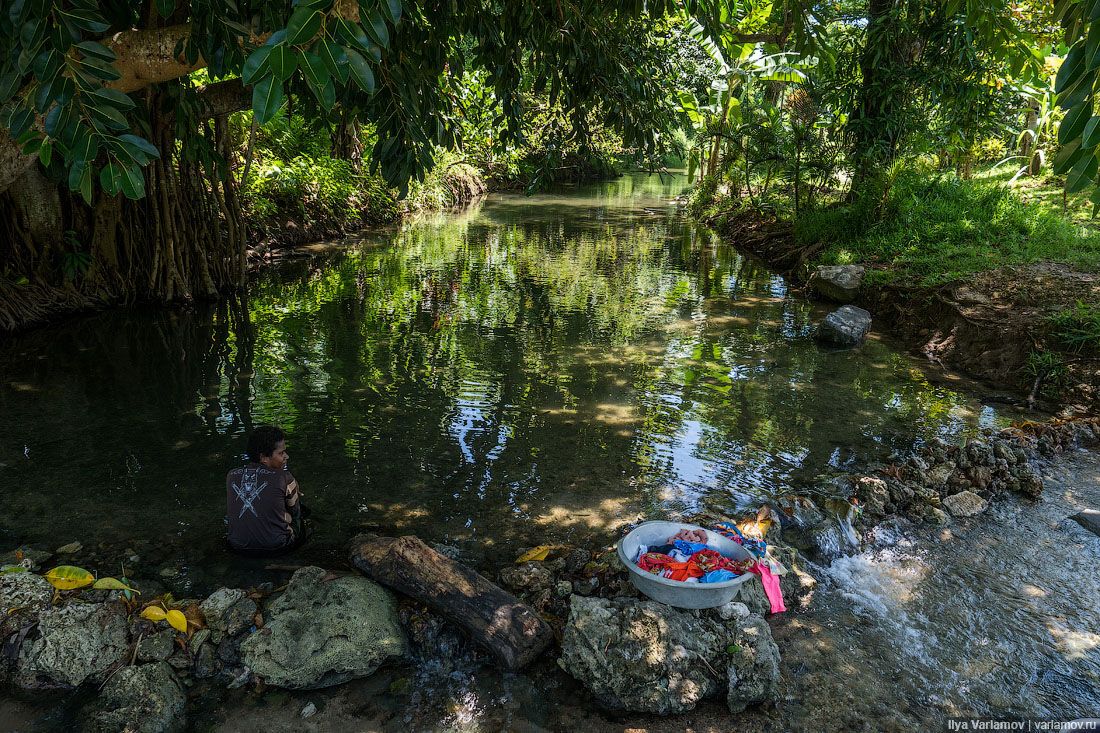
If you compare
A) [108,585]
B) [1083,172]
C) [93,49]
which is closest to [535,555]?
[108,585]

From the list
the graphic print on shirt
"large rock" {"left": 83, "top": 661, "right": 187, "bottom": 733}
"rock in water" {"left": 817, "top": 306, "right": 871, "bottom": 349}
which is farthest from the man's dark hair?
"rock in water" {"left": 817, "top": 306, "right": 871, "bottom": 349}

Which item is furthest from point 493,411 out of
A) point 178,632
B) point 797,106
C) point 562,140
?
point 797,106

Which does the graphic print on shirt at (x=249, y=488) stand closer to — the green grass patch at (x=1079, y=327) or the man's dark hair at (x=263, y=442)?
the man's dark hair at (x=263, y=442)

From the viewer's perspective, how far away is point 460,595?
385 centimetres

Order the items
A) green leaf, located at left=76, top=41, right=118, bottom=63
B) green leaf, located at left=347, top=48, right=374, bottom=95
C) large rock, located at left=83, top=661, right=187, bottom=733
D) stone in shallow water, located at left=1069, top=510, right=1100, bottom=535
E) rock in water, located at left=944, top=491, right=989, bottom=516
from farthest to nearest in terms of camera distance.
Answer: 1. rock in water, located at left=944, top=491, right=989, bottom=516
2. stone in shallow water, located at left=1069, top=510, right=1100, bottom=535
3. large rock, located at left=83, top=661, right=187, bottom=733
4. green leaf, located at left=76, top=41, right=118, bottom=63
5. green leaf, located at left=347, top=48, right=374, bottom=95

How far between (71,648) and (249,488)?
3.97 feet

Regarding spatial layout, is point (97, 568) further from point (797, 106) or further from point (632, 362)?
point (797, 106)

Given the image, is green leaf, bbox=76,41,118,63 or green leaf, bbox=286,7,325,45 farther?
green leaf, bbox=76,41,118,63

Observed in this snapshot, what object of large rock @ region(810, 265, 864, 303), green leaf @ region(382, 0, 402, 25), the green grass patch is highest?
green leaf @ region(382, 0, 402, 25)

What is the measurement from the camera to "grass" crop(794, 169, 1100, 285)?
33.2 ft

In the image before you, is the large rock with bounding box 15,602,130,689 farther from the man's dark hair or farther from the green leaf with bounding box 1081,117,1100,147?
the green leaf with bounding box 1081,117,1100,147

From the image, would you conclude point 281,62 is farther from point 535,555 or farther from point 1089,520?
point 1089,520

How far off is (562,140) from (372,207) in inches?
536

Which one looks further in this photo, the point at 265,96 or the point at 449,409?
the point at 449,409
